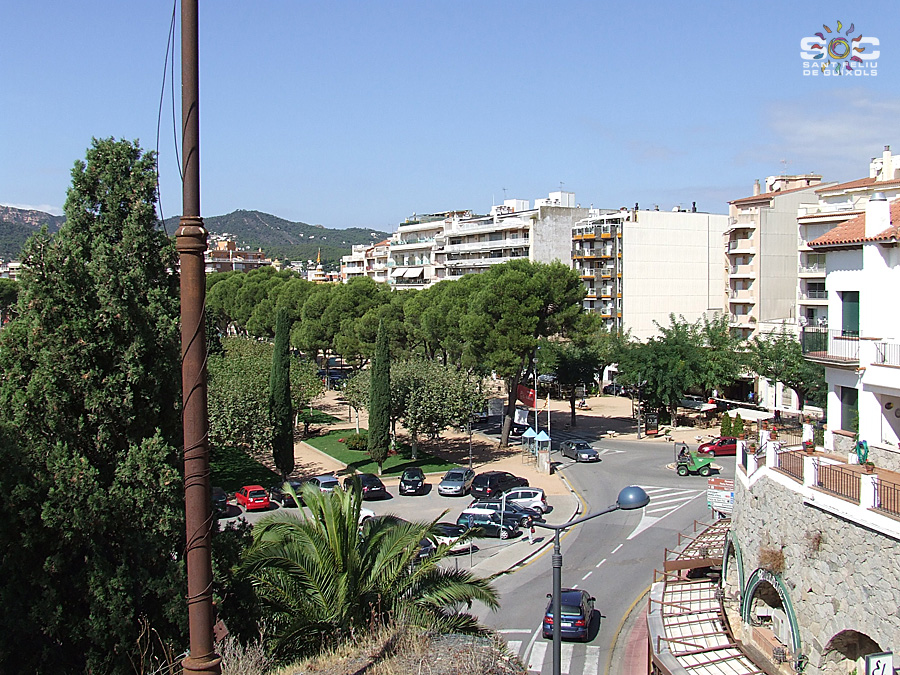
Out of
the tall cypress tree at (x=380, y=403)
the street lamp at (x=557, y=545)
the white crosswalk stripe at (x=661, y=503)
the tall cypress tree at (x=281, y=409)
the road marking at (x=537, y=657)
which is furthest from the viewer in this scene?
the tall cypress tree at (x=380, y=403)

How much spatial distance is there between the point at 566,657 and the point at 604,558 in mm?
7990

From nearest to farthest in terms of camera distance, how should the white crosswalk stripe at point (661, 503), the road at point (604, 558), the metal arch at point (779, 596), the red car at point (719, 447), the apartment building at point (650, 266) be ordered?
the metal arch at point (779, 596)
the road at point (604, 558)
the white crosswalk stripe at point (661, 503)
the red car at point (719, 447)
the apartment building at point (650, 266)

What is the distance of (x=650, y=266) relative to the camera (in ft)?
228

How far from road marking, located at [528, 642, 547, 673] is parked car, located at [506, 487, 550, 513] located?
12419mm

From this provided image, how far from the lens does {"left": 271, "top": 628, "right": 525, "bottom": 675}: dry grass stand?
33.0ft

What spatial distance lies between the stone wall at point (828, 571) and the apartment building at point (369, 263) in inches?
3571

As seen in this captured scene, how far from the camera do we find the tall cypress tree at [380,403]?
129ft

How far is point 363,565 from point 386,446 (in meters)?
26.4

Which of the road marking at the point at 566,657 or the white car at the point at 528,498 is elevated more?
the white car at the point at 528,498

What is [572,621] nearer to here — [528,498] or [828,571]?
[828,571]

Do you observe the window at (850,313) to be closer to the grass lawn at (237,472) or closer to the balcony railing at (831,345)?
the balcony railing at (831,345)

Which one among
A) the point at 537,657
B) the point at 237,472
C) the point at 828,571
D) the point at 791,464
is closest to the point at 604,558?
the point at 537,657

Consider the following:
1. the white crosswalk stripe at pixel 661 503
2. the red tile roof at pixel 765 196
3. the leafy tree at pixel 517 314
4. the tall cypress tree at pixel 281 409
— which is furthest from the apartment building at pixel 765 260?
the tall cypress tree at pixel 281 409

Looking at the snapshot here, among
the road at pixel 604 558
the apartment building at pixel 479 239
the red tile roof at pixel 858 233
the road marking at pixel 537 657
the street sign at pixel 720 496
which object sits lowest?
the road marking at pixel 537 657
